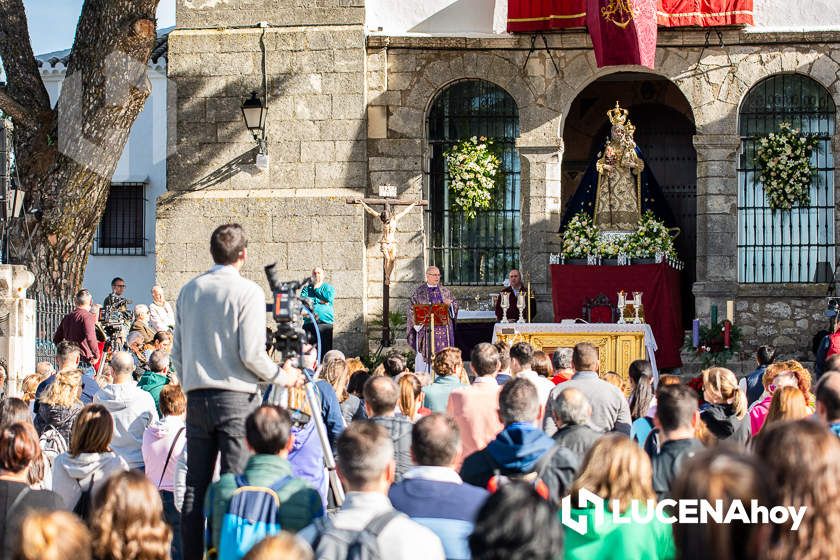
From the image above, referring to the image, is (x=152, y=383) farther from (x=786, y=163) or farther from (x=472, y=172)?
(x=786, y=163)

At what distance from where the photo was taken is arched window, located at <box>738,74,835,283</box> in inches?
630

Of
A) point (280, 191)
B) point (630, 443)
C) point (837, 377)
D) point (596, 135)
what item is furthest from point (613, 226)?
point (630, 443)

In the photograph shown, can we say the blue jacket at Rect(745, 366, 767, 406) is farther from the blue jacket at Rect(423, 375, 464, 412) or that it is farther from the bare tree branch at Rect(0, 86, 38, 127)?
the bare tree branch at Rect(0, 86, 38, 127)

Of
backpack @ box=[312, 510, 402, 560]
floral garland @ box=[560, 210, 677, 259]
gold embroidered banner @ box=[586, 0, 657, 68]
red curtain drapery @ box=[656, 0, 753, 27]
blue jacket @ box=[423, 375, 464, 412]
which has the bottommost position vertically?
backpack @ box=[312, 510, 402, 560]

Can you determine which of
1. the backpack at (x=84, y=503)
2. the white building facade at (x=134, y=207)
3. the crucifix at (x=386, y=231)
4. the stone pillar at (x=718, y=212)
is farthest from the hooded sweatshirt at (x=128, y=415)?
the white building facade at (x=134, y=207)

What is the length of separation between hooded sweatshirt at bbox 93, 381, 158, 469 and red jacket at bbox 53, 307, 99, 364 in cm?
583

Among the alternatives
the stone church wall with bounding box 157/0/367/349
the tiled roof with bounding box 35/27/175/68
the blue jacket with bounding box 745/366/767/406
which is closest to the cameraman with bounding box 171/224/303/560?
the blue jacket with bounding box 745/366/767/406

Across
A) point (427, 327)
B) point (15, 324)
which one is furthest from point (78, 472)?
point (427, 327)

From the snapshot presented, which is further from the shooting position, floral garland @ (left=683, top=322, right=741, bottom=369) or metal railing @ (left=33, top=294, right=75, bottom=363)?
floral garland @ (left=683, top=322, right=741, bottom=369)

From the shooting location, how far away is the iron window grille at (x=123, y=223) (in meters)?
24.2

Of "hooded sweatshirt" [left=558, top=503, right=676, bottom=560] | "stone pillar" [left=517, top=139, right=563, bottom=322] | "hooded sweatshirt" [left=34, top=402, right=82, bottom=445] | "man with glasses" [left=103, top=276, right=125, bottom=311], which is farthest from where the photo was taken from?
"stone pillar" [left=517, top=139, right=563, bottom=322]

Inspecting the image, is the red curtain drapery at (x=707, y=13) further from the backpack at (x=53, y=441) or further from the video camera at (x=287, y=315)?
the video camera at (x=287, y=315)

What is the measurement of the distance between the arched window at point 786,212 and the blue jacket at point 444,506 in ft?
39.0

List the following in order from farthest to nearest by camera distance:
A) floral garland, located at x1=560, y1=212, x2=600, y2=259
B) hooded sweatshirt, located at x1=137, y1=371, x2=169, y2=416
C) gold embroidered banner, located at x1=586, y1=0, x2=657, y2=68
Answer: floral garland, located at x1=560, y1=212, x2=600, y2=259 → gold embroidered banner, located at x1=586, y1=0, x2=657, y2=68 → hooded sweatshirt, located at x1=137, y1=371, x2=169, y2=416
